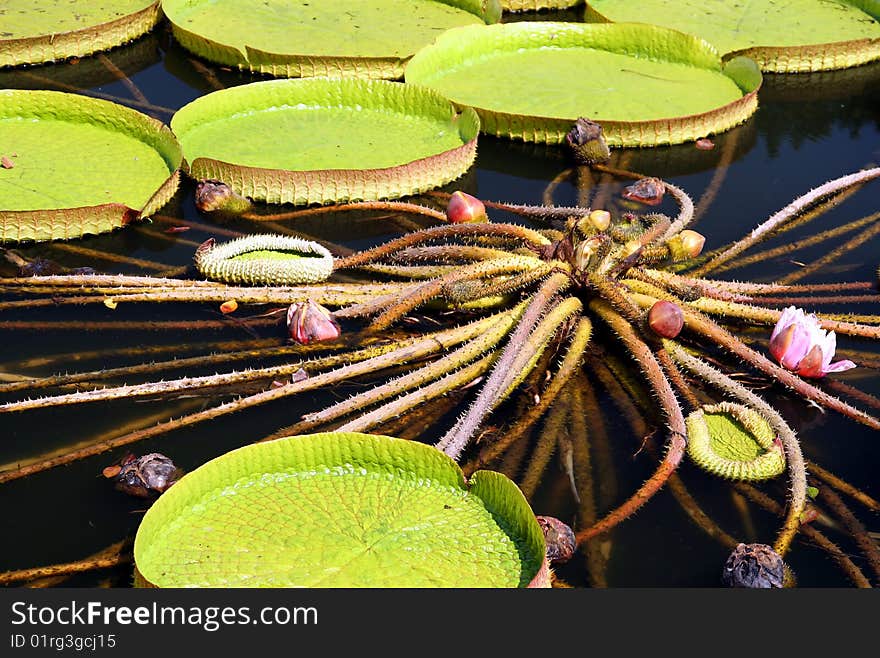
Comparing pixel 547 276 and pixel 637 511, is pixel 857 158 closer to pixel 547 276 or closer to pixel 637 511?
pixel 547 276

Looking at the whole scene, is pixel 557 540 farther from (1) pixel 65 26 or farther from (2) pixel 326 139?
(1) pixel 65 26

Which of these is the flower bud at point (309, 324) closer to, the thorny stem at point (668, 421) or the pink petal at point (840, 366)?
the thorny stem at point (668, 421)

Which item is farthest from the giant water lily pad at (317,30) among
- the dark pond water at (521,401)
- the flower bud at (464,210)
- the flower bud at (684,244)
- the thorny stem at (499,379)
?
the thorny stem at (499,379)

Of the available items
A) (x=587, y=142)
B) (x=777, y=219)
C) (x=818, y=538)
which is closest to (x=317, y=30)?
(x=587, y=142)

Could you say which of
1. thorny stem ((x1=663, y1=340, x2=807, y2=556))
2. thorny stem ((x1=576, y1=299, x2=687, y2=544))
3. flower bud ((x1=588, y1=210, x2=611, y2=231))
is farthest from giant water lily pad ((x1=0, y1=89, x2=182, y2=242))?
thorny stem ((x1=663, y1=340, x2=807, y2=556))

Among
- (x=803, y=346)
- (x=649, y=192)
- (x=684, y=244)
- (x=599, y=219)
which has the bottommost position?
(x=649, y=192)

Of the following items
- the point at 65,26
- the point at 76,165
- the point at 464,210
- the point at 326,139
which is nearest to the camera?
the point at 464,210

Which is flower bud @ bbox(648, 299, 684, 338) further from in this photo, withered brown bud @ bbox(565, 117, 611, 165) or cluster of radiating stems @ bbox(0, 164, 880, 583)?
withered brown bud @ bbox(565, 117, 611, 165)

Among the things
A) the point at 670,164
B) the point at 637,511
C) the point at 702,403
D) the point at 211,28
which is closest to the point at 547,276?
the point at 702,403
